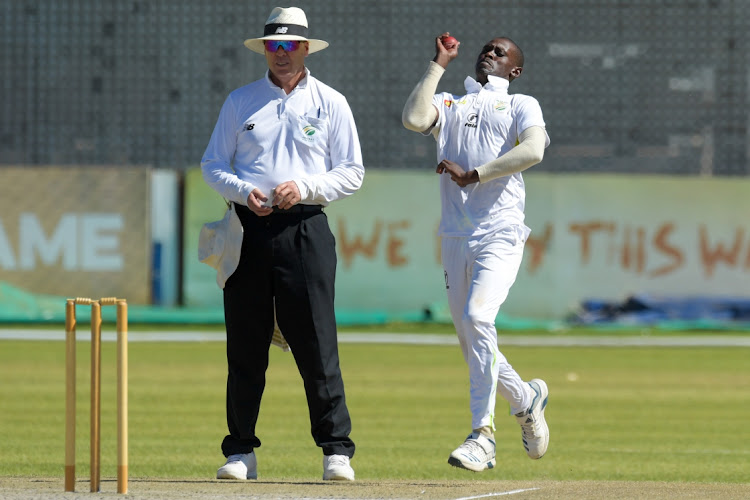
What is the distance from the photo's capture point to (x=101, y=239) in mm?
19078

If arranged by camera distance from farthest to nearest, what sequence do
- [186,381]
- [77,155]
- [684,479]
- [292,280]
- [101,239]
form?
[77,155], [101,239], [186,381], [684,479], [292,280]

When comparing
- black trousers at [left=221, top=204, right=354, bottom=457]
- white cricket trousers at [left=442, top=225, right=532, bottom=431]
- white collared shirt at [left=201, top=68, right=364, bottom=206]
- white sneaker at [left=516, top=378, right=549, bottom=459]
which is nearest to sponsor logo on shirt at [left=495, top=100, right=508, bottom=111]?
white cricket trousers at [left=442, top=225, right=532, bottom=431]

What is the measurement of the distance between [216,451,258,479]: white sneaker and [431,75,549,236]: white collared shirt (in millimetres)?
1279

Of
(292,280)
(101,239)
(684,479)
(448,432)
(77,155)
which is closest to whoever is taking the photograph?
(292,280)

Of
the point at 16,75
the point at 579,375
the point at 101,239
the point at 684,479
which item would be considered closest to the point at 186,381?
the point at 579,375

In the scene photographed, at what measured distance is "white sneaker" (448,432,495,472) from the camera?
553 cm

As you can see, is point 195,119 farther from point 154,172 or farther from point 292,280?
point 292,280

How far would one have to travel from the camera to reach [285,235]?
18.3 feet

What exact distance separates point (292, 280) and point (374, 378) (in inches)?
247

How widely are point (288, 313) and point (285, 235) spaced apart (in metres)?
0.32

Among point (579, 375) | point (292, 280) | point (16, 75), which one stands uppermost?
point (16, 75)

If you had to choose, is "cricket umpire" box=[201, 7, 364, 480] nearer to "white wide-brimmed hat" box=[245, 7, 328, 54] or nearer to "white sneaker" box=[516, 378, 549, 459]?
"white wide-brimmed hat" box=[245, 7, 328, 54]

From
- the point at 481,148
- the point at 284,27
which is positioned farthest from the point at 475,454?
the point at 284,27

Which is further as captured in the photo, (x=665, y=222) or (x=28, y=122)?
(x=28, y=122)
